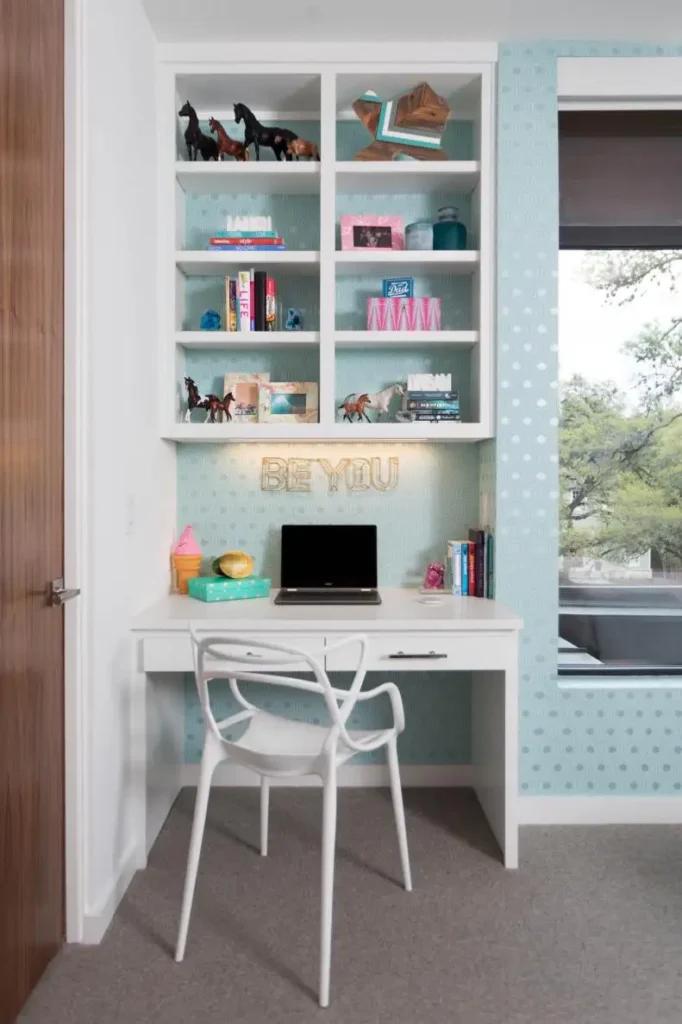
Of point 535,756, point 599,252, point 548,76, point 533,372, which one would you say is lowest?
point 535,756

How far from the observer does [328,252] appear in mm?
2826

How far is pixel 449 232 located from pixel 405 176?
0.82ft

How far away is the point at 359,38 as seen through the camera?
2771 millimetres


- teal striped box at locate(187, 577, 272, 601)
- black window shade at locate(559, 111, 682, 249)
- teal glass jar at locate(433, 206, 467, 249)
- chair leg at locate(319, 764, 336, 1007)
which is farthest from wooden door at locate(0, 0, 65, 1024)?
black window shade at locate(559, 111, 682, 249)

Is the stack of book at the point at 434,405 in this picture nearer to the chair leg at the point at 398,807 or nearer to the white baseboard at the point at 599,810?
the chair leg at the point at 398,807

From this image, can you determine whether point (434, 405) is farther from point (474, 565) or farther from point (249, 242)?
point (249, 242)

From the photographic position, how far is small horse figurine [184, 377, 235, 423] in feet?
9.60

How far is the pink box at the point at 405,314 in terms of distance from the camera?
9.56 ft

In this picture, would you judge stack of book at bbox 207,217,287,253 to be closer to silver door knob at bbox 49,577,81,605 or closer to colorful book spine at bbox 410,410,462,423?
colorful book spine at bbox 410,410,462,423

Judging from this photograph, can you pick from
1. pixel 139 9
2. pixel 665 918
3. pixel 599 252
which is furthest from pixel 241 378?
pixel 665 918

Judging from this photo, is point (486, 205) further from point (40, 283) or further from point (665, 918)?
point (665, 918)

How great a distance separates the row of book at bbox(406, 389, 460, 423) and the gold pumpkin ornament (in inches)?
31.2

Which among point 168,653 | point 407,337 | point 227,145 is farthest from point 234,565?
point 227,145

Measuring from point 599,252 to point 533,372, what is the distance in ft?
1.93
